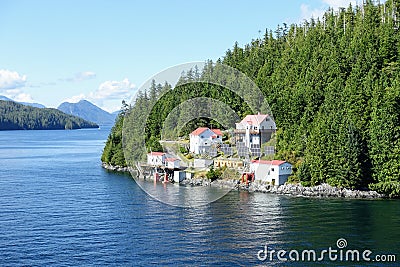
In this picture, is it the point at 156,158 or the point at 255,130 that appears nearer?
the point at 255,130

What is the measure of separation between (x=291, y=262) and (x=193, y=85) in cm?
4152

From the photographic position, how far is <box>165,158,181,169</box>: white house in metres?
49.9

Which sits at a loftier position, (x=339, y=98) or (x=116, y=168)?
(x=339, y=98)

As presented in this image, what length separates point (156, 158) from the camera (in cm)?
5219

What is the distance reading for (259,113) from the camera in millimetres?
Result: 52375

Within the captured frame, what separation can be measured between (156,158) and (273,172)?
15.3 meters

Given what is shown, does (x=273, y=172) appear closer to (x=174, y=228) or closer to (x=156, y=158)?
(x=156, y=158)

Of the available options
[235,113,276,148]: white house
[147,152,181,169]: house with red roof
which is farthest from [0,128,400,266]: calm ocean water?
[235,113,276,148]: white house

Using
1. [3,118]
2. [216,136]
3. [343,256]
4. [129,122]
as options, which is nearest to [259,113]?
[216,136]

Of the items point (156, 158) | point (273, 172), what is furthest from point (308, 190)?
point (156, 158)

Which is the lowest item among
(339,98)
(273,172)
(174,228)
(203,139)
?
(174,228)

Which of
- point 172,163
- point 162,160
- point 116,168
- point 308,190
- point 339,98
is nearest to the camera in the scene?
point 308,190

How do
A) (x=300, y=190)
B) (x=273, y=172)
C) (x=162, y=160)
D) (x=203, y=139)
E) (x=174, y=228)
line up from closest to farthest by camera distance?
(x=174, y=228) → (x=300, y=190) → (x=273, y=172) → (x=203, y=139) → (x=162, y=160)

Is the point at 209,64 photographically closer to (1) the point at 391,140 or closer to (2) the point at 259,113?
(2) the point at 259,113
